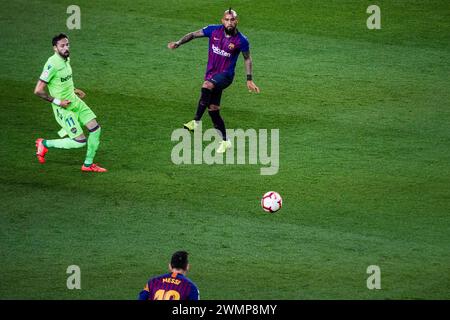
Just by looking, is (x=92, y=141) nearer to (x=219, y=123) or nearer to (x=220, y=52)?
(x=219, y=123)

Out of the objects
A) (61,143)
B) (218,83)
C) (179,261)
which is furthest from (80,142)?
(179,261)

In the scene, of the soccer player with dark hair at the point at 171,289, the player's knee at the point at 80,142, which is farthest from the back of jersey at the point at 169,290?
the player's knee at the point at 80,142

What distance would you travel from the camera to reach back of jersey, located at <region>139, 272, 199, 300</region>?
11820 mm

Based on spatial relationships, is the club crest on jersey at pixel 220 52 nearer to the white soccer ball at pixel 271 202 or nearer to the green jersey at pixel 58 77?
the green jersey at pixel 58 77

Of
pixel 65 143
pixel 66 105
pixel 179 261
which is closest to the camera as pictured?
pixel 179 261

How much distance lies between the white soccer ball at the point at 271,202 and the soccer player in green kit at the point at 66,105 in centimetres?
339

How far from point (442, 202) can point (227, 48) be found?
4.93 m

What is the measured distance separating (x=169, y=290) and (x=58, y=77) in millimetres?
6688

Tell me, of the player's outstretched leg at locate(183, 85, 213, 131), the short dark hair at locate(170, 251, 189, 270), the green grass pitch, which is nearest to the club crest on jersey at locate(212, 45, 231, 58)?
the player's outstretched leg at locate(183, 85, 213, 131)

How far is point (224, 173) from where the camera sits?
59.1 ft

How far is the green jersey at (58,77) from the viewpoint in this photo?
17.3m

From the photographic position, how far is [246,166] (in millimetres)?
18297

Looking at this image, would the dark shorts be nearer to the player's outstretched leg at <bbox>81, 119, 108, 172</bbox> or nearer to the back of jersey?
the player's outstretched leg at <bbox>81, 119, 108, 172</bbox>
